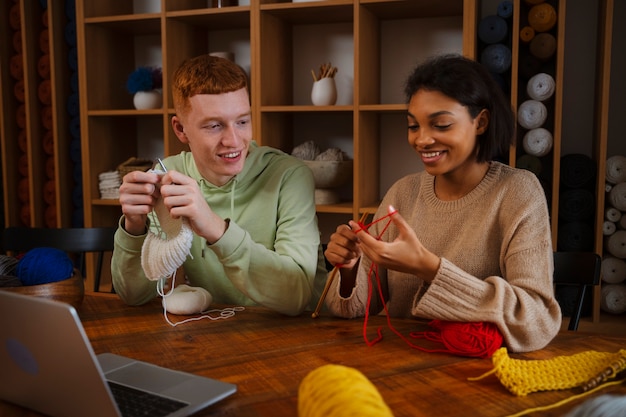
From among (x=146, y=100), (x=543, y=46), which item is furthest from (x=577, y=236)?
(x=146, y=100)

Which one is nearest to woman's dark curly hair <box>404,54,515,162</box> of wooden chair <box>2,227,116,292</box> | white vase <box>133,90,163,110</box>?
wooden chair <box>2,227,116,292</box>

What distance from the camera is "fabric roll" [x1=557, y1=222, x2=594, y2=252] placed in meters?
2.55

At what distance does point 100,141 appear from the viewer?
3.15 metres

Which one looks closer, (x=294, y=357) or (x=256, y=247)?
(x=294, y=357)

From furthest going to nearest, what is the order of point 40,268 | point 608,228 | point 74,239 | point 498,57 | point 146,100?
point 146,100, point 608,228, point 498,57, point 74,239, point 40,268

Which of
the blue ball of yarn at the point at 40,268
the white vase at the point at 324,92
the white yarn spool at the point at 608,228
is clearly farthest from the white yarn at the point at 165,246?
Result: the white yarn spool at the point at 608,228

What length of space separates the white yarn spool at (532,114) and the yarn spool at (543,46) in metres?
0.20

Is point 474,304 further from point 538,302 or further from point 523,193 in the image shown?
point 523,193

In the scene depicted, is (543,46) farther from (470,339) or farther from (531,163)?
(470,339)

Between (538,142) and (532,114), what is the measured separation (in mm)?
121

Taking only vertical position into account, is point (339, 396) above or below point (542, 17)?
below

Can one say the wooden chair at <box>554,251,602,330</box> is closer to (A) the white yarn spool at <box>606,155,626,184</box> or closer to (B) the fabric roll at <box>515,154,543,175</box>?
(B) the fabric roll at <box>515,154,543,175</box>

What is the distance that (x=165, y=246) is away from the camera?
1.25 m

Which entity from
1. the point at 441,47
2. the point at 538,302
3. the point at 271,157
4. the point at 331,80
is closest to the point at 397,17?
the point at 441,47
